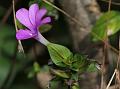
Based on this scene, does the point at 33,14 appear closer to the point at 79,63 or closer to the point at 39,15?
the point at 39,15

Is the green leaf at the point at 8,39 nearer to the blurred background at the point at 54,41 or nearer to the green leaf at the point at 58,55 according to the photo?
the blurred background at the point at 54,41

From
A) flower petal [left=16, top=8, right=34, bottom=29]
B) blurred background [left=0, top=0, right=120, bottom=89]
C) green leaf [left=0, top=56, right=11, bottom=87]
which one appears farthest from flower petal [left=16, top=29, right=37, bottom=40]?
green leaf [left=0, top=56, right=11, bottom=87]

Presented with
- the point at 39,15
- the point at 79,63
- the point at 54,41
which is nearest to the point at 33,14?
the point at 39,15

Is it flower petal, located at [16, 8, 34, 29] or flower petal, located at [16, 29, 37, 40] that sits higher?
flower petal, located at [16, 8, 34, 29]

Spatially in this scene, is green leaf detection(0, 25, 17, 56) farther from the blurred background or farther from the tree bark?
the tree bark

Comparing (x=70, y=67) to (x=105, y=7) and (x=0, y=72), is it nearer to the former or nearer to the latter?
(x=105, y=7)

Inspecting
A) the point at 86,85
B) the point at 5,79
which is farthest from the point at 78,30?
the point at 5,79

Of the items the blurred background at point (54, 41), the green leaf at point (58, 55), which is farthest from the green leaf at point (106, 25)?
the green leaf at point (58, 55)
